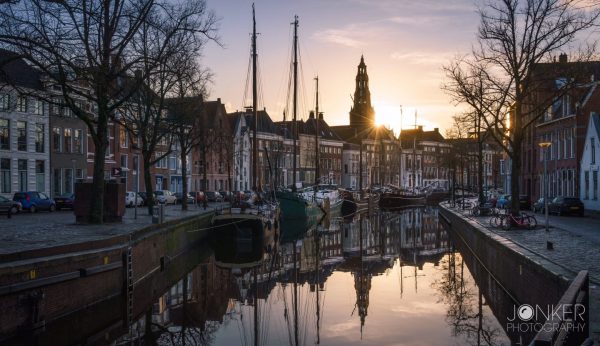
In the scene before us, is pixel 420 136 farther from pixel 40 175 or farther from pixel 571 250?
Result: pixel 571 250

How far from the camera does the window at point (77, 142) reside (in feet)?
187

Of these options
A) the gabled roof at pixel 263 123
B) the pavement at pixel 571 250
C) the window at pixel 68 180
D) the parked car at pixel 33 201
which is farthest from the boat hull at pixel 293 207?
the gabled roof at pixel 263 123

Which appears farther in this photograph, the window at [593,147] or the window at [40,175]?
the window at [40,175]

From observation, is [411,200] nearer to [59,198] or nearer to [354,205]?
[354,205]

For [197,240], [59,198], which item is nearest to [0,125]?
[59,198]

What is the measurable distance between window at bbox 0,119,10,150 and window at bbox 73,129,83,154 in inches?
324

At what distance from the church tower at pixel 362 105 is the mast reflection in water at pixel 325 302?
97372 mm

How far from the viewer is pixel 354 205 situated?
81125mm

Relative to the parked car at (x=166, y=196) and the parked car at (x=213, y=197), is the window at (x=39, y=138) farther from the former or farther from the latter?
the parked car at (x=213, y=197)

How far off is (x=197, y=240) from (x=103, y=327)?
63.0 ft

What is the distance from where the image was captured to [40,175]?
52219 millimetres

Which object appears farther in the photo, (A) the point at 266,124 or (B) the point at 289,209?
(A) the point at 266,124

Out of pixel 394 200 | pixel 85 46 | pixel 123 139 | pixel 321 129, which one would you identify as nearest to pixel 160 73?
pixel 85 46

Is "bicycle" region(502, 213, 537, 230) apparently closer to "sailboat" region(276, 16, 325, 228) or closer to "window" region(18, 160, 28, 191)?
"sailboat" region(276, 16, 325, 228)
